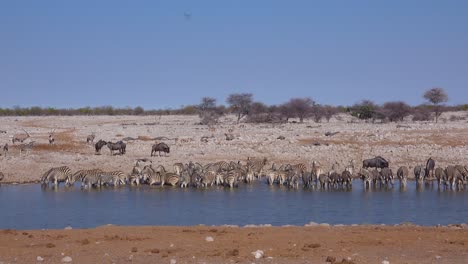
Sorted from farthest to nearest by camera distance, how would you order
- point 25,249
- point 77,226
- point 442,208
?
point 442,208, point 77,226, point 25,249

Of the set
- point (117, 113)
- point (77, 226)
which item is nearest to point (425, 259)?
point (77, 226)

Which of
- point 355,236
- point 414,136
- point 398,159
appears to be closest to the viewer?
point 355,236

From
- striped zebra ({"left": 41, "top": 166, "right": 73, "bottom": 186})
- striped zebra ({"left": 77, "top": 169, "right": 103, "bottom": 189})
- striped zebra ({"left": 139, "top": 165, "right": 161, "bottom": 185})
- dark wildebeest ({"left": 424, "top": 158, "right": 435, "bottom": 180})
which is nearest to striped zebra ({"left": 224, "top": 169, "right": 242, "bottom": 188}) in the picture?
striped zebra ({"left": 139, "top": 165, "right": 161, "bottom": 185})

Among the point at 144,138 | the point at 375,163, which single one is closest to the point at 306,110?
the point at 144,138

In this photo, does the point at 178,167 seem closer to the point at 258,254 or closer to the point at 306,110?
the point at 258,254

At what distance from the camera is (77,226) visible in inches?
657

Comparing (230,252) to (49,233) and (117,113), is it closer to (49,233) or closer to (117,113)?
(49,233)

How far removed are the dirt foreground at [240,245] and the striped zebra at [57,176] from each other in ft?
36.1

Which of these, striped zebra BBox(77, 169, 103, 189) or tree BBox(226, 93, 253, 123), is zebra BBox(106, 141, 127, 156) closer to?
striped zebra BBox(77, 169, 103, 189)

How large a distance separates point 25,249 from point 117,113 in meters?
93.4

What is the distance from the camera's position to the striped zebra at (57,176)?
24906 mm

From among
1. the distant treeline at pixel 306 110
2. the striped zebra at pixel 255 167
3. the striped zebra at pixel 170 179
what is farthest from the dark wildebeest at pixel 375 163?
the distant treeline at pixel 306 110

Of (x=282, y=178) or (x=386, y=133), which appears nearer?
(x=282, y=178)

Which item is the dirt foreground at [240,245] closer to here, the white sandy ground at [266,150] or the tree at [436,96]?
the white sandy ground at [266,150]
